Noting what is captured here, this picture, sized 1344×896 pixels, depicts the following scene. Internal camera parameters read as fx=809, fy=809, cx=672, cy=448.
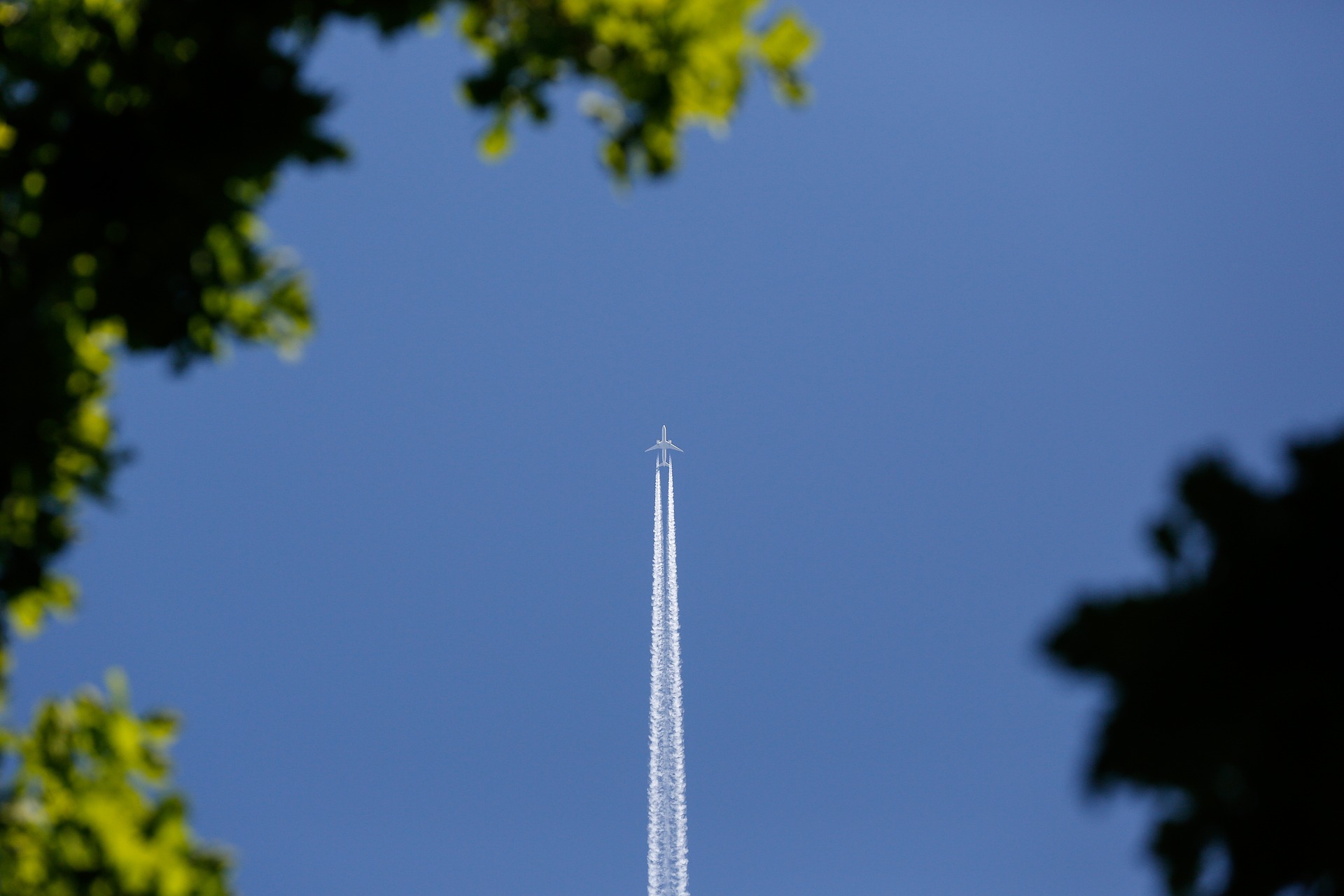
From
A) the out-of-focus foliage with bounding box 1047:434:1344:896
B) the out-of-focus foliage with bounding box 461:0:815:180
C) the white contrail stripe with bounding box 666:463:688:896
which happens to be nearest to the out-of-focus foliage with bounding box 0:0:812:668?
the out-of-focus foliage with bounding box 461:0:815:180

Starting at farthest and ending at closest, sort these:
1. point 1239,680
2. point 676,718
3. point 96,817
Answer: point 676,718, point 96,817, point 1239,680

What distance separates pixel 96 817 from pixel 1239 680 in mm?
8865

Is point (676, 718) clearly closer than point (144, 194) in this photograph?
No

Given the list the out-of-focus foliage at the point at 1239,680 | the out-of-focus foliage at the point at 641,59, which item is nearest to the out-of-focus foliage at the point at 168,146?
the out-of-focus foliage at the point at 641,59

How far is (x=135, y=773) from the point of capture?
297 inches

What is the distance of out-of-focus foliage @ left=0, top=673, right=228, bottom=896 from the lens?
22.3ft

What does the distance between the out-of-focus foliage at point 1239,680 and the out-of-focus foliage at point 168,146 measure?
5387 millimetres

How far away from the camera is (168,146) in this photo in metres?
6.96

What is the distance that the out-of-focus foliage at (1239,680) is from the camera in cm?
483

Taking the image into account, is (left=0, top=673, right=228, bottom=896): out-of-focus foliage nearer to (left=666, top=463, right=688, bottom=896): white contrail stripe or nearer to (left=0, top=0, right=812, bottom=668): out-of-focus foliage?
(left=0, top=0, right=812, bottom=668): out-of-focus foliage

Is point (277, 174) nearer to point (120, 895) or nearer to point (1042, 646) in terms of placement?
point (120, 895)

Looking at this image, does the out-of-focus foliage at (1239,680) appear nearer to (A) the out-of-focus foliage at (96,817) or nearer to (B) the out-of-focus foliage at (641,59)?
(B) the out-of-focus foliage at (641,59)

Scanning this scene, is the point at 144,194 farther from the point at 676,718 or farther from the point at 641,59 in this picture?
the point at 676,718

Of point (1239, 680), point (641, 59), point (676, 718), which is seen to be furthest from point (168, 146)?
point (676, 718)
